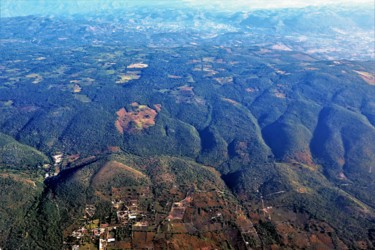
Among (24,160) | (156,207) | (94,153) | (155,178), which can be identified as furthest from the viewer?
(94,153)

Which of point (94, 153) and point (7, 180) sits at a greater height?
point (7, 180)

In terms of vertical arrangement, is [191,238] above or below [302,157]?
above

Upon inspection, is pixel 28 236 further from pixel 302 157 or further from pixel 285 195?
pixel 302 157

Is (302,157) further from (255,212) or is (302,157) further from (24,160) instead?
(24,160)

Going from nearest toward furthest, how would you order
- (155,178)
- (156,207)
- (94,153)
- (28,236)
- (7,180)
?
(28,236)
(156,207)
(7,180)
(155,178)
(94,153)

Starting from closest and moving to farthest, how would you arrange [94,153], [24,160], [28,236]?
[28,236] → [24,160] → [94,153]

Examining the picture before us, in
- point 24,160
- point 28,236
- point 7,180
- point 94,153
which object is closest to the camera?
point 28,236

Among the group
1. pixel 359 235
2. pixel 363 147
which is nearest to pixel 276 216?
pixel 359 235

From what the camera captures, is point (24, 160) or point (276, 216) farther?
point (24, 160)

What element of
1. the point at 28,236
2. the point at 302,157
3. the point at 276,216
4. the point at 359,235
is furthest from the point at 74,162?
the point at 359,235

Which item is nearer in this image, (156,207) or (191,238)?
(191,238)
